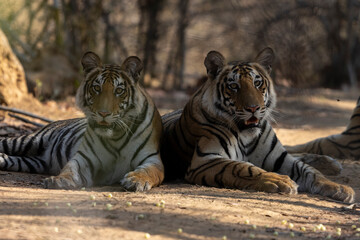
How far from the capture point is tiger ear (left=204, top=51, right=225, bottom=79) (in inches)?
221

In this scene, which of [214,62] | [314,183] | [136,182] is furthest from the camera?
[214,62]

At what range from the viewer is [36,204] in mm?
3824

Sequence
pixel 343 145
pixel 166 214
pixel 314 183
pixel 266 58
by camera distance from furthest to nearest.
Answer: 1. pixel 343 145
2. pixel 266 58
3. pixel 314 183
4. pixel 166 214

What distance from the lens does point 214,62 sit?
5637mm

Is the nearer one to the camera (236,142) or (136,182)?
(136,182)

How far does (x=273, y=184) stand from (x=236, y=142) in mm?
776

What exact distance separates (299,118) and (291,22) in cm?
350

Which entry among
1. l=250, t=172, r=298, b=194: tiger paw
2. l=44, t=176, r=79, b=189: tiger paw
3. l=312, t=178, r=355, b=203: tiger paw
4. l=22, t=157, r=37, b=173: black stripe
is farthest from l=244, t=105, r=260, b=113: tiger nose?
l=22, t=157, r=37, b=173: black stripe

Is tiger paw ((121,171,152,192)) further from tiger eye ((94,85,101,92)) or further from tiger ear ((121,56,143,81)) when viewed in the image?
tiger ear ((121,56,143,81))

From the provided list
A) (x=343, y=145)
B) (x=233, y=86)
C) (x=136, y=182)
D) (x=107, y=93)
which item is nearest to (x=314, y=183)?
(x=233, y=86)

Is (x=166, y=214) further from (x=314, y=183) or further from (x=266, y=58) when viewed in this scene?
(x=266, y=58)

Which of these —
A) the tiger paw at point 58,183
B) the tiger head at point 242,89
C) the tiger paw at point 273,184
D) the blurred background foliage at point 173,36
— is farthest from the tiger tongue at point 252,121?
the blurred background foliage at point 173,36

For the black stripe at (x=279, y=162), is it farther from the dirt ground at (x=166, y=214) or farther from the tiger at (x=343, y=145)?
the tiger at (x=343, y=145)

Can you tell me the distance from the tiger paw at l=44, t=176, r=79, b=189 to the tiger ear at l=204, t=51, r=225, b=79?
1803 mm
